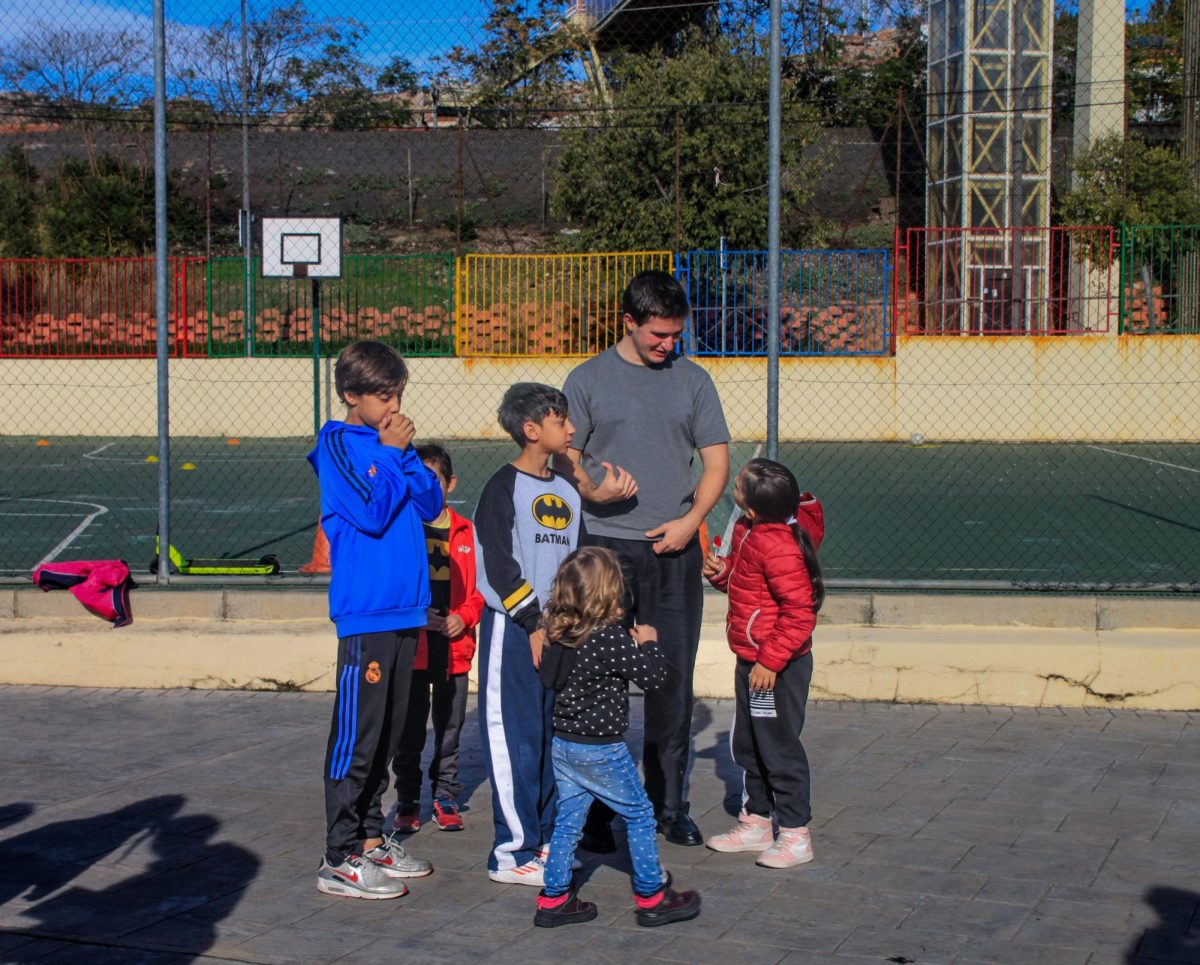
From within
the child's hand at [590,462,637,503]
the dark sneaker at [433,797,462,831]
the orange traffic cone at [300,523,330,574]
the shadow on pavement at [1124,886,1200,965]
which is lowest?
the shadow on pavement at [1124,886,1200,965]

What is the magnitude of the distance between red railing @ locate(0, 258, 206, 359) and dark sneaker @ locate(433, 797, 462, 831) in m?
18.1

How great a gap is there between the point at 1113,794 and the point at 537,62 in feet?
71.8

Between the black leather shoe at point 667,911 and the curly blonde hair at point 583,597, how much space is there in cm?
79

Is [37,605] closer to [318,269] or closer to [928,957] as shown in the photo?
[928,957]

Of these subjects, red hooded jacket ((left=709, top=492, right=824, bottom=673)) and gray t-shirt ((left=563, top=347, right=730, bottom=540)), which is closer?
red hooded jacket ((left=709, top=492, right=824, bottom=673))

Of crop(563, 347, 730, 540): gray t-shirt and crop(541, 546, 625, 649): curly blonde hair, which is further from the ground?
crop(563, 347, 730, 540): gray t-shirt

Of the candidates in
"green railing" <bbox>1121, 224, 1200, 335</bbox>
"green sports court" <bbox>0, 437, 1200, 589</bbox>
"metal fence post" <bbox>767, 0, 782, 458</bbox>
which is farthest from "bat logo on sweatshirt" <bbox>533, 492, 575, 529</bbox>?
"green railing" <bbox>1121, 224, 1200, 335</bbox>

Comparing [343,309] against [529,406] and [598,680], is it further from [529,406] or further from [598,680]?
[598,680]

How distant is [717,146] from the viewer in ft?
78.2

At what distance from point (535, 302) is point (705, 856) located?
1748cm

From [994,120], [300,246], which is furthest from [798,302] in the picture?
[994,120]

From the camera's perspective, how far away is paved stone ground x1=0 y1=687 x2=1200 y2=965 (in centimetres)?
402

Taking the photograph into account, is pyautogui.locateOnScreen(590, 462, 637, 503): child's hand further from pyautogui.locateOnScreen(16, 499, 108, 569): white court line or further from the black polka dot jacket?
pyautogui.locateOnScreen(16, 499, 108, 569): white court line

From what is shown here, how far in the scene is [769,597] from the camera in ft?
15.8
